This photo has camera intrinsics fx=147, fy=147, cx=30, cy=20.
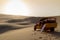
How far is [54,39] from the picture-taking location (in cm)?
112

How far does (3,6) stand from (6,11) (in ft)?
0.28

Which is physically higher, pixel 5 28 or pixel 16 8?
pixel 16 8

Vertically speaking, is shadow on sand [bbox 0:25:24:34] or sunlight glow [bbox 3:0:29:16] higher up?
sunlight glow [bbox 3:0:29:16]

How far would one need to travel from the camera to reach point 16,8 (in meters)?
2.19

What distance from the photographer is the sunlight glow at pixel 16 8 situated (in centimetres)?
216

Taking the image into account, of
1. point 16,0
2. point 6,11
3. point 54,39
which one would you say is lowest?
point 54,39

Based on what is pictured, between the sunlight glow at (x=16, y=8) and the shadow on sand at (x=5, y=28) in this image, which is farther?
the sunlight glow at (x=16, y=8)

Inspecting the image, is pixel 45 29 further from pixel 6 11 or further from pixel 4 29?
pixel 6 11

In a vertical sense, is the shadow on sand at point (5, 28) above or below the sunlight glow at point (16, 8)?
below

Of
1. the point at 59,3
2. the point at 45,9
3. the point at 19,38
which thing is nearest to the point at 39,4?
the point at 45,9

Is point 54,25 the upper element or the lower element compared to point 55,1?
lower

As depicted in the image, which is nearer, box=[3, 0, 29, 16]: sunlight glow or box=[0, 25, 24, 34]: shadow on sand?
box=[0, 25, 24, 34]: shadow on sand

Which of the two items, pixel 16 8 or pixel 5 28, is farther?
pixel 16 8

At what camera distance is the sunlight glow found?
2.16 metres
